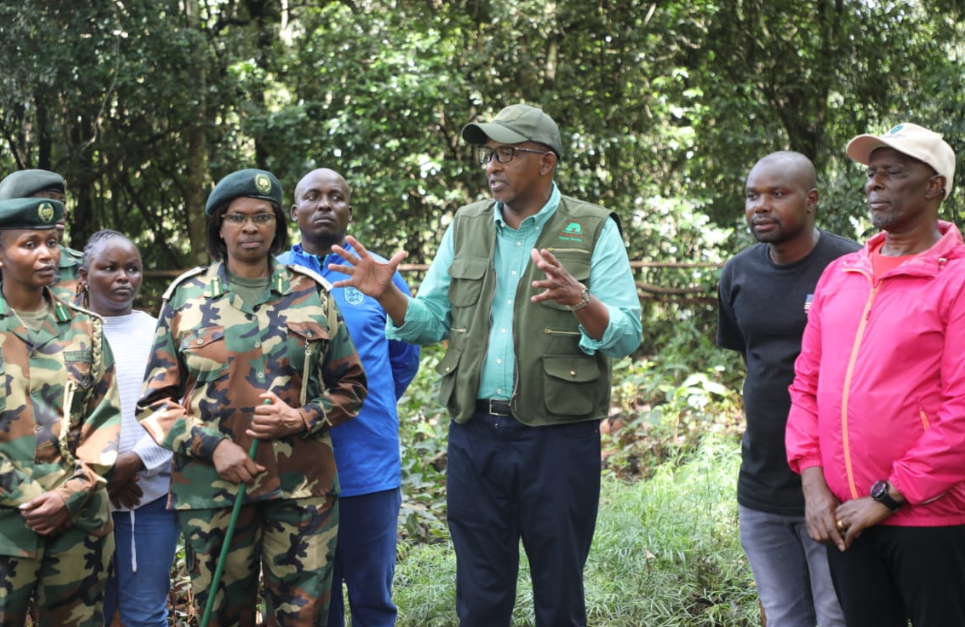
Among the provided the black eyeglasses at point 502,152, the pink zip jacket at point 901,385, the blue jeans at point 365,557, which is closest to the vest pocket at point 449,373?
the blue jeans at point 365,557

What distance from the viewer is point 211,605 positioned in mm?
3223

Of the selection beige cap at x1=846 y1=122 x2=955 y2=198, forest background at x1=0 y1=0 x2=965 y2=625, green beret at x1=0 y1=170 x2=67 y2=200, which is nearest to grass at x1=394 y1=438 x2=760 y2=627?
beige cap at x1=846 y1=122 x2=955 y2=198

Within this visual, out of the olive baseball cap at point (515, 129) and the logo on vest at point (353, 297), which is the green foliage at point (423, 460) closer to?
the logo on vest at point (353, 297)

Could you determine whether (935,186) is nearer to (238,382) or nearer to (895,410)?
(895,410)

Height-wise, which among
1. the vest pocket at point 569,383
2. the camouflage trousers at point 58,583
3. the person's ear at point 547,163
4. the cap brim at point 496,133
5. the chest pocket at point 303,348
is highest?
the cap brim at point 496,133

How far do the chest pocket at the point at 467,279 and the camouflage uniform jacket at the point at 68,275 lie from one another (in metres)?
1.61

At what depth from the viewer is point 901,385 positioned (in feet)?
8.90

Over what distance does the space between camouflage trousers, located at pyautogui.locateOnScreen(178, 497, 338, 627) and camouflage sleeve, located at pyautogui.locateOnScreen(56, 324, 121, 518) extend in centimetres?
33

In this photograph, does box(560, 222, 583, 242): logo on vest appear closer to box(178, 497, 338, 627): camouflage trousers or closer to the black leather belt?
the black leather belt

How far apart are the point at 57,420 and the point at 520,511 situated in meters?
1.62

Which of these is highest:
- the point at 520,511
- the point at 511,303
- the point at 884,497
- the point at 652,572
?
the point at 511,303

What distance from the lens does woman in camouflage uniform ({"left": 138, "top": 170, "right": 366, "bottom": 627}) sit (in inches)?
128

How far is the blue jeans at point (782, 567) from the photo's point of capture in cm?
332

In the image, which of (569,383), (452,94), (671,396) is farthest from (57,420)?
(452,94)
